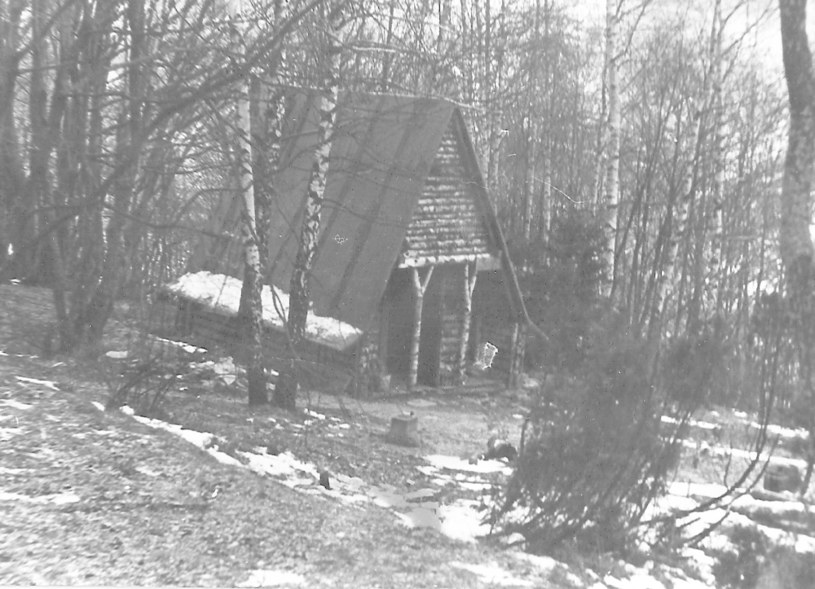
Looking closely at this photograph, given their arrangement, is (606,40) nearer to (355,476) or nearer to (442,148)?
(442,148)

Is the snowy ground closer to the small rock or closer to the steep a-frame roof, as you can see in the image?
the small rock

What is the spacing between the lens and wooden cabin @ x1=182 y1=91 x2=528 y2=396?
12.7 metres

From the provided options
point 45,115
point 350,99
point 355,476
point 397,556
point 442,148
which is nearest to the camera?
point 397,556

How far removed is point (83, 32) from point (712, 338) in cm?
544

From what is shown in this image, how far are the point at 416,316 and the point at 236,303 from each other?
3.13 metres

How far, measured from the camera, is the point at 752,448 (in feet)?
21.6

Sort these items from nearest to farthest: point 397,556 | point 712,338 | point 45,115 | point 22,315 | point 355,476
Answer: point 397,556
point 712,338
point 45,115
point 355,476
point 22,315

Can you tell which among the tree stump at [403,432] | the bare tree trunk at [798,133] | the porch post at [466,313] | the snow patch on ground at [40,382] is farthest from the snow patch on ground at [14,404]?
the porch post at [466,313]

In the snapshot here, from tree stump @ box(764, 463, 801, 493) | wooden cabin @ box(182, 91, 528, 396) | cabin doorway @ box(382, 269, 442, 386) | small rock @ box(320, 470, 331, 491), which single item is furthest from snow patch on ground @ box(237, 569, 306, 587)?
cabin doorway @ box(382, 269, 442, 386)

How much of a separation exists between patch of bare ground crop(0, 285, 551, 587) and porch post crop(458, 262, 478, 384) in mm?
6896

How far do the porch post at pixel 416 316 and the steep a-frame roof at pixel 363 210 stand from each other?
84 cm

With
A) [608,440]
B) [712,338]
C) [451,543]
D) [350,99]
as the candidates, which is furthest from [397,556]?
[350,99]

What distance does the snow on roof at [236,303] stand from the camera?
11867mm

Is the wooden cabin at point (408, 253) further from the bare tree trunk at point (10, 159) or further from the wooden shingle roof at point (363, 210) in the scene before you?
the bare tree trunk at point (10, 159)
